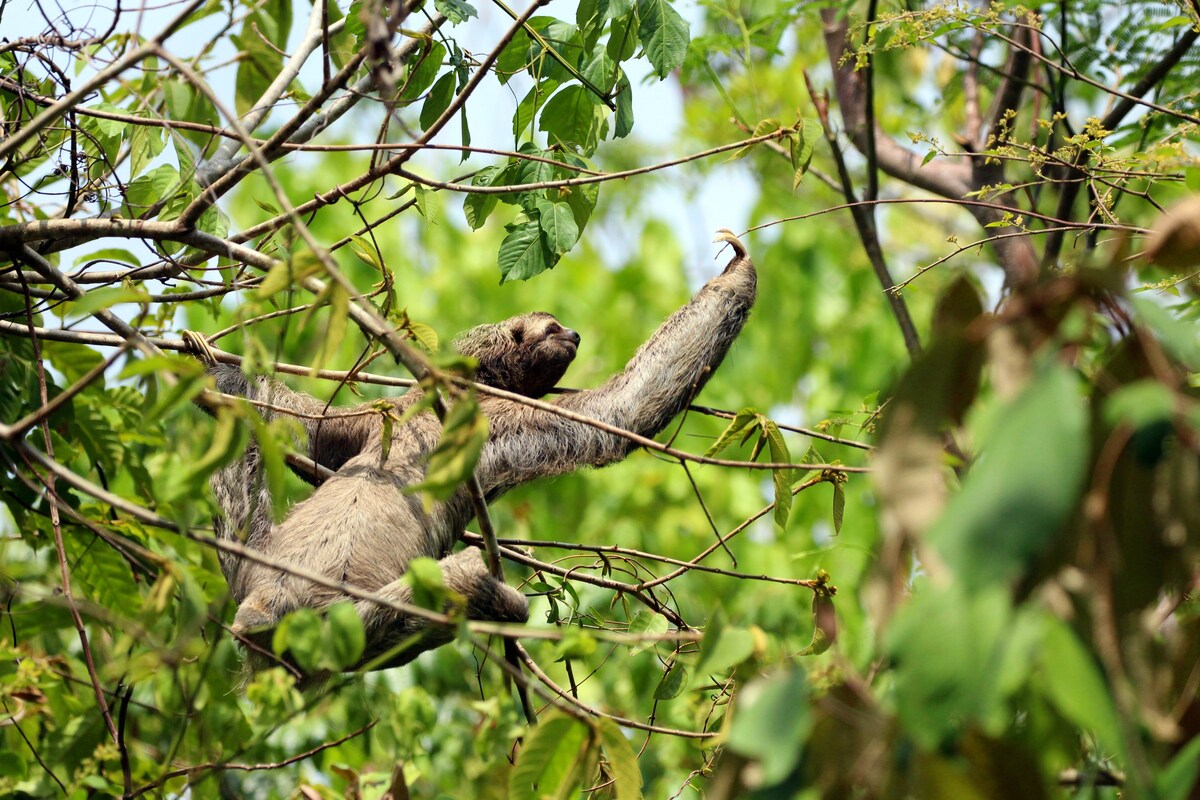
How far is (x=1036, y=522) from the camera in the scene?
1166 millimetres

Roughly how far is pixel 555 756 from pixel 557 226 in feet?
7.21

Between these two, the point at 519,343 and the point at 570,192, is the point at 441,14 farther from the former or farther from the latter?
the point at 519,343

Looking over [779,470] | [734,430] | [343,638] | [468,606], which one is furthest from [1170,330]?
[468,606]

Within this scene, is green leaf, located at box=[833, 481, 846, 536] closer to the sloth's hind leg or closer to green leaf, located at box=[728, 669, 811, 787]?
the sloth's hind leg

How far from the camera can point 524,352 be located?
20.8 ft

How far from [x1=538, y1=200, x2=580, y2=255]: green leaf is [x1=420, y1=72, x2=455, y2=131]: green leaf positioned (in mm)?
508

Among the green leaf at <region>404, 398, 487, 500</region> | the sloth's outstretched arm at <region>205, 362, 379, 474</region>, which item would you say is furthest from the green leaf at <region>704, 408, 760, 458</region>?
the sloth's outstretched arm at <region>205, 362, 379, 474</region>

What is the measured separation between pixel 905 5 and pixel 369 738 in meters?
4.90

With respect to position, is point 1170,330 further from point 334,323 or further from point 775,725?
point 334,323

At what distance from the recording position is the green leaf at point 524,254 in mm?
Result: 3906

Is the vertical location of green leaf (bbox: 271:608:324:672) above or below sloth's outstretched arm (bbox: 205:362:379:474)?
above

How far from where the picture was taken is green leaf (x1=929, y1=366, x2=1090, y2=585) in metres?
1.17

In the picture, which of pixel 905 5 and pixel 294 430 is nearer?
pixel 294 430

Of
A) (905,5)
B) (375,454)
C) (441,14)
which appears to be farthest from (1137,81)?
(375,454)
